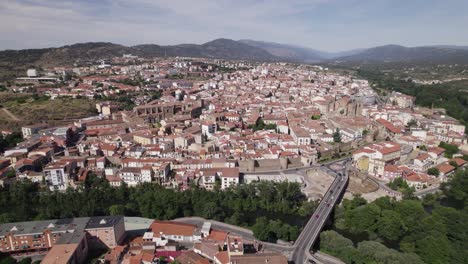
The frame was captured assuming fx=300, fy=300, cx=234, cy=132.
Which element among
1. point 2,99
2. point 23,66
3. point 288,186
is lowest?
point 288,186

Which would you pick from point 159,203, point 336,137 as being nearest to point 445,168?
point 336,137

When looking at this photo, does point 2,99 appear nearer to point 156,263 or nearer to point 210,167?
point 210,167

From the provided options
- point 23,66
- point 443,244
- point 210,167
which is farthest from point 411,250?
point 23,66

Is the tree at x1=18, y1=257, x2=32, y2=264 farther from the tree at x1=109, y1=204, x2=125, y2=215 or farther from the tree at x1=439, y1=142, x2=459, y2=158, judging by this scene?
the tree at x1=439, y1=142, x2=459, y2=158

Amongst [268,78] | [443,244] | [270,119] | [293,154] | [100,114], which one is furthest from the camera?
[268,78]

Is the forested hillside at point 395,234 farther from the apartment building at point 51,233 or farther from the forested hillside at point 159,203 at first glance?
the apartment building at point 51,233

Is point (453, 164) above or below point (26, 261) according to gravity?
above

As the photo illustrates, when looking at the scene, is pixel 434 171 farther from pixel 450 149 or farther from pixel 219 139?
pixel 219 139

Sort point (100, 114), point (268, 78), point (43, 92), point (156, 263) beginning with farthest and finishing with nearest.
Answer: point (268, 78) < point (43, 92) < point (100, 114) < point (156, 263)
